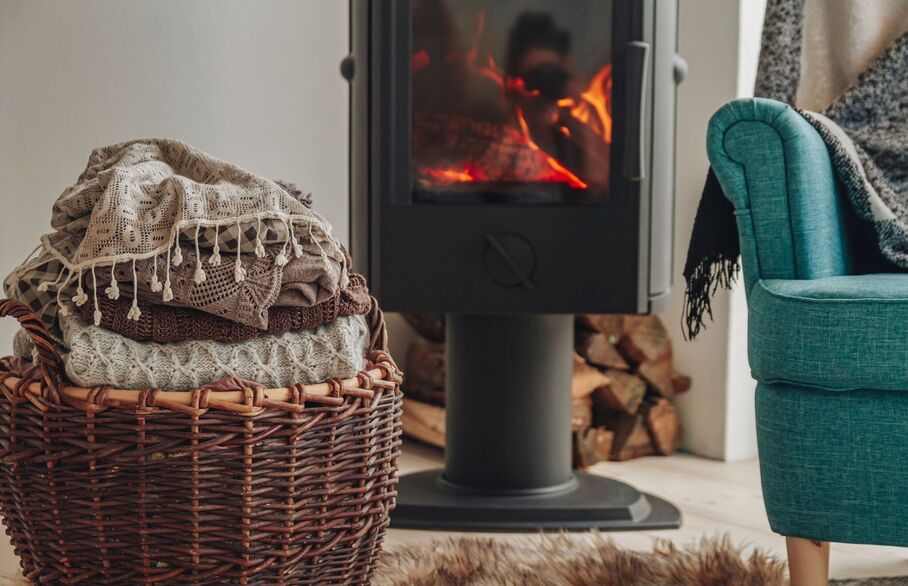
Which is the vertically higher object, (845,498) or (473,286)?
(473,286)

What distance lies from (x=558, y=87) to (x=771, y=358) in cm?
67

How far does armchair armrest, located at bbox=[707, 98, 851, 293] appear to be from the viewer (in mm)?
1403

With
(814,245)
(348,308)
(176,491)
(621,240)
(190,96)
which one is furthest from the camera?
(190,96)

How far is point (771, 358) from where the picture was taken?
1303mm

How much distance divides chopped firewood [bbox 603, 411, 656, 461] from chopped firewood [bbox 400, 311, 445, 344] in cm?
43

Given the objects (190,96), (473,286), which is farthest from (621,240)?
(190,96)

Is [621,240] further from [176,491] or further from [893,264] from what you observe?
[176,491]

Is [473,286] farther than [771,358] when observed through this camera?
Yes

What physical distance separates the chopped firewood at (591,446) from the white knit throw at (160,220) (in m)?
1.23

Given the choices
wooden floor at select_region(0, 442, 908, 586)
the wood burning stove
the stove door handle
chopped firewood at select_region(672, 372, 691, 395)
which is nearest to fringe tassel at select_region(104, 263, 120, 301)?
wooden floor at select_region(0, 442, 908, 586)

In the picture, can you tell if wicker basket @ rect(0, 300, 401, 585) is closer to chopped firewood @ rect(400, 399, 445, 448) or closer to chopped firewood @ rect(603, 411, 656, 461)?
chopped firewood @ rect(400, 399, 445, 448)

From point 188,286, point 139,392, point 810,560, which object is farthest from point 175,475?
point 810,560

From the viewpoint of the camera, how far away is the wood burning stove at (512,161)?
1771 millimetres

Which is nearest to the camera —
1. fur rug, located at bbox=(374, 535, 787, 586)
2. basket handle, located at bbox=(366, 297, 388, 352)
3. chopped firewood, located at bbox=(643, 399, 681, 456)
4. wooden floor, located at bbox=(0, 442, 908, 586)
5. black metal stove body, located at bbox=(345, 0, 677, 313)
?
basket handle, located at bbox=(366, 297, 388, 352)
